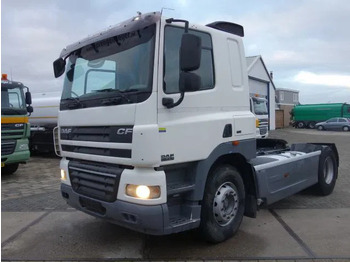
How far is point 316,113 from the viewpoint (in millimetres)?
48344

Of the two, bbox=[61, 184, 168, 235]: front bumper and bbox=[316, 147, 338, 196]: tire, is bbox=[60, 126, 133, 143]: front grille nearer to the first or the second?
bbox=[61, 184, 168, 235]: front bumper

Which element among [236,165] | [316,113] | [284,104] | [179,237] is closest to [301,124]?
[316,113]

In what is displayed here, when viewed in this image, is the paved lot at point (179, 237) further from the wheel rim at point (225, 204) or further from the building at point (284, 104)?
the building at point (284, 104)

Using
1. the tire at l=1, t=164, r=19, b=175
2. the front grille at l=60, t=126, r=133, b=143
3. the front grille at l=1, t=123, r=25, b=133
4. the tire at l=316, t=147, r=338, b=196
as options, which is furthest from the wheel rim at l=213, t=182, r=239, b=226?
the tire at l=1, t=164, r=19, b=175

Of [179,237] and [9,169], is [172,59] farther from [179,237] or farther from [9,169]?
[9,169]

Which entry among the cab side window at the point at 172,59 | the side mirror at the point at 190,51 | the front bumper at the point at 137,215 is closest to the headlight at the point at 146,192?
the front bumper at the point at 137,215

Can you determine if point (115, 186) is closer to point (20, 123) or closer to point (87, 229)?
point (87, 229)

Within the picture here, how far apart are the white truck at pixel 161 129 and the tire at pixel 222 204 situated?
0.04 ft

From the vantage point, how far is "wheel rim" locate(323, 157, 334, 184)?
743cm

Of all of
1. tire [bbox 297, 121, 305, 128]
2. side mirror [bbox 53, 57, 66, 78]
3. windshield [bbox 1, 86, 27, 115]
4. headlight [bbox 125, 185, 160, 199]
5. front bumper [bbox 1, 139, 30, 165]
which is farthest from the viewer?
tire [bbox 297, 121, 305, 128]

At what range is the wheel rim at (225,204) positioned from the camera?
4.48 metres

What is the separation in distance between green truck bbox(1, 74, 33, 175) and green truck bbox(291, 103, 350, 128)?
43812mm

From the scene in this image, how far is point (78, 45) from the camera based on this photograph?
15.4 feet

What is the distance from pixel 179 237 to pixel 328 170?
4.22 metres
